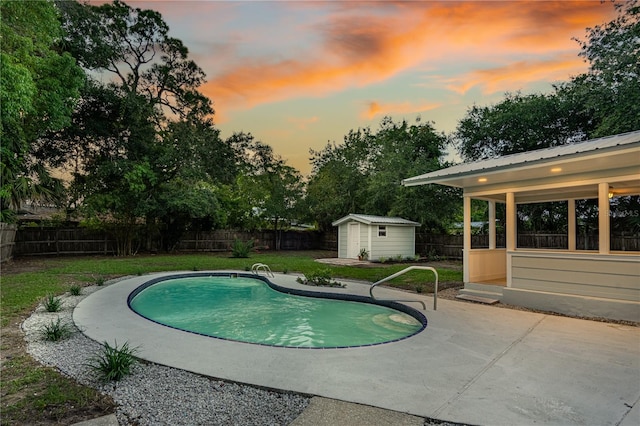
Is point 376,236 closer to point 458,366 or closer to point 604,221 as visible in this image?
point 604,221

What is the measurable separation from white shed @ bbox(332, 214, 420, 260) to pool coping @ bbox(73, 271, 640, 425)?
10.9 metres

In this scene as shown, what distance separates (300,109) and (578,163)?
935 centimetres

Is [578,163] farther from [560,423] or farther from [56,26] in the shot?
[56,26]

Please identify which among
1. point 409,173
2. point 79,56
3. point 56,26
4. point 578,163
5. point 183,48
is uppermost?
point 183,48

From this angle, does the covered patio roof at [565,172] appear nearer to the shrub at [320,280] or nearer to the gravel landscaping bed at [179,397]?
the shrub at [320,280]

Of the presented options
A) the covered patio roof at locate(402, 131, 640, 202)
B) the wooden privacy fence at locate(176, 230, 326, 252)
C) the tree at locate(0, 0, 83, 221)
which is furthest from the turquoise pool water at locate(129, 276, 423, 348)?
the wooden privacy fence at locate(176, 230, 326, 252)

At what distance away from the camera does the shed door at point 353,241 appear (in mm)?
16844

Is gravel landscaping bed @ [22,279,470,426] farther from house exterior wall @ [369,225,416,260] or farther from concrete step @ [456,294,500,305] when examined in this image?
house exterior wall @ [369,225,416,260]

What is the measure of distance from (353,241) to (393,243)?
193cm

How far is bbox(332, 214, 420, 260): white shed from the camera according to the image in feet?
53.4

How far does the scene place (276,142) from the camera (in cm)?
2334

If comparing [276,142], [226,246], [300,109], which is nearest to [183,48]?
[276,142]

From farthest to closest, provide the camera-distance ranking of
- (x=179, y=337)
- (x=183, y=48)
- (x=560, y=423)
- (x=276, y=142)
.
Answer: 1. (x=276, y=142)
2. (x=183, y=48)
3. (x=179, y=337)
4. (x=560, y=423)

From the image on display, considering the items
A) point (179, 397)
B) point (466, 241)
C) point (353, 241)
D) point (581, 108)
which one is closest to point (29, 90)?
point (179, 397)
